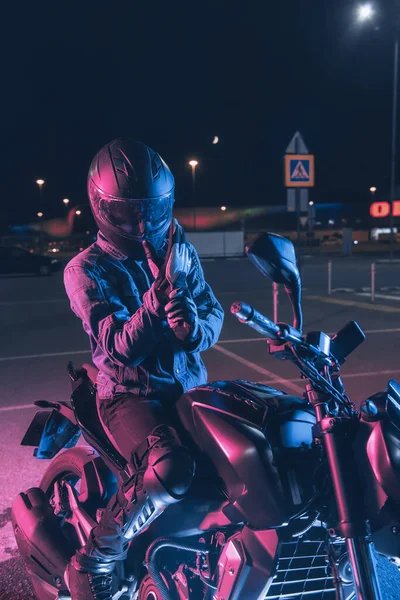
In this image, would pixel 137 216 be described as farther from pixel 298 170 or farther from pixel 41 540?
pixel 298 170

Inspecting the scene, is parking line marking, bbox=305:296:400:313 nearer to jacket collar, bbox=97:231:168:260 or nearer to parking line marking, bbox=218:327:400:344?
parking line marking, bbox=218:327:400:344

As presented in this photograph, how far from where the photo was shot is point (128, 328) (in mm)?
2191

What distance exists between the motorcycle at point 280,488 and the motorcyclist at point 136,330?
14cm

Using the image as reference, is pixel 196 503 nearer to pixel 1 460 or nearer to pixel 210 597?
pixel 210 597

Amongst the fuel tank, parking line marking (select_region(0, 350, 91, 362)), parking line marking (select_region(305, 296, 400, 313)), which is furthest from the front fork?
parking line marking (select_region(305, 296, 400, 313))

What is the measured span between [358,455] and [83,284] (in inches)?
49.5

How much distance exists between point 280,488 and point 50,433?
159 cm

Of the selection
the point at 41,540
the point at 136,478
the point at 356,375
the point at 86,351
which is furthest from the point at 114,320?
the point at 86,351

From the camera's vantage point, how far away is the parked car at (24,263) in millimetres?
27359

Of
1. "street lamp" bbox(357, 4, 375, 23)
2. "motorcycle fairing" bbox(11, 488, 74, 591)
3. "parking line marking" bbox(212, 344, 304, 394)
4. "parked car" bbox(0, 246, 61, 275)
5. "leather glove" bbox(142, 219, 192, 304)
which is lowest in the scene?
"parked car" bbox(0, 246, 61, 275)

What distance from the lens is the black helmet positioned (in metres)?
2.51

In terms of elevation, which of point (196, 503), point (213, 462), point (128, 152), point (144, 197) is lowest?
point (196, 503)

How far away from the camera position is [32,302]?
16.6m

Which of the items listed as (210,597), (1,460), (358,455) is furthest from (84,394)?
(1,460)
